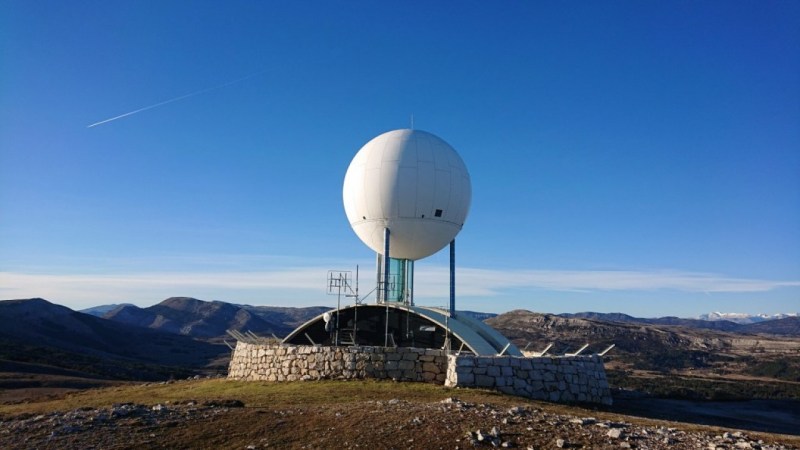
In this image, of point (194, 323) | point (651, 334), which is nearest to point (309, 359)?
Answer: point (651, 334)

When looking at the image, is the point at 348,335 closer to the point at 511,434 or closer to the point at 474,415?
the point at 474,415

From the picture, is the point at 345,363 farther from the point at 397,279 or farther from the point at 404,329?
the point at 397,279

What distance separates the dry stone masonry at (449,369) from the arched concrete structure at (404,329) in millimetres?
2002

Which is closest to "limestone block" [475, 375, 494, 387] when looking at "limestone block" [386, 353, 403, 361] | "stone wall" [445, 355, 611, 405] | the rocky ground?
"stone wall" [445, 355, 611, 405]

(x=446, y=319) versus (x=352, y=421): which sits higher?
(x=446, y=319)

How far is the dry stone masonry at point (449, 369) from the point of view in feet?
67.2

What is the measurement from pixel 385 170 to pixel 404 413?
15.0 metres

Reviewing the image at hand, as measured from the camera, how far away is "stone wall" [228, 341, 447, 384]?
2180 centimetres

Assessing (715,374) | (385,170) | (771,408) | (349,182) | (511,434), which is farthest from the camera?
(715,374)

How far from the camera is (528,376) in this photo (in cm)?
2078

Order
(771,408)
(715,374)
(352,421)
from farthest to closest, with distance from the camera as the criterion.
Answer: (715,374) < (771,408) < (352,421)

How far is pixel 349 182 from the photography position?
2862 centimetres

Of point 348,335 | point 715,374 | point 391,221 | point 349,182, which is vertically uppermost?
point 349,182

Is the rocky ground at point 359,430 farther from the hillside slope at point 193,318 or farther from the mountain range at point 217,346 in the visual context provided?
the hillside slope at point 193,318
